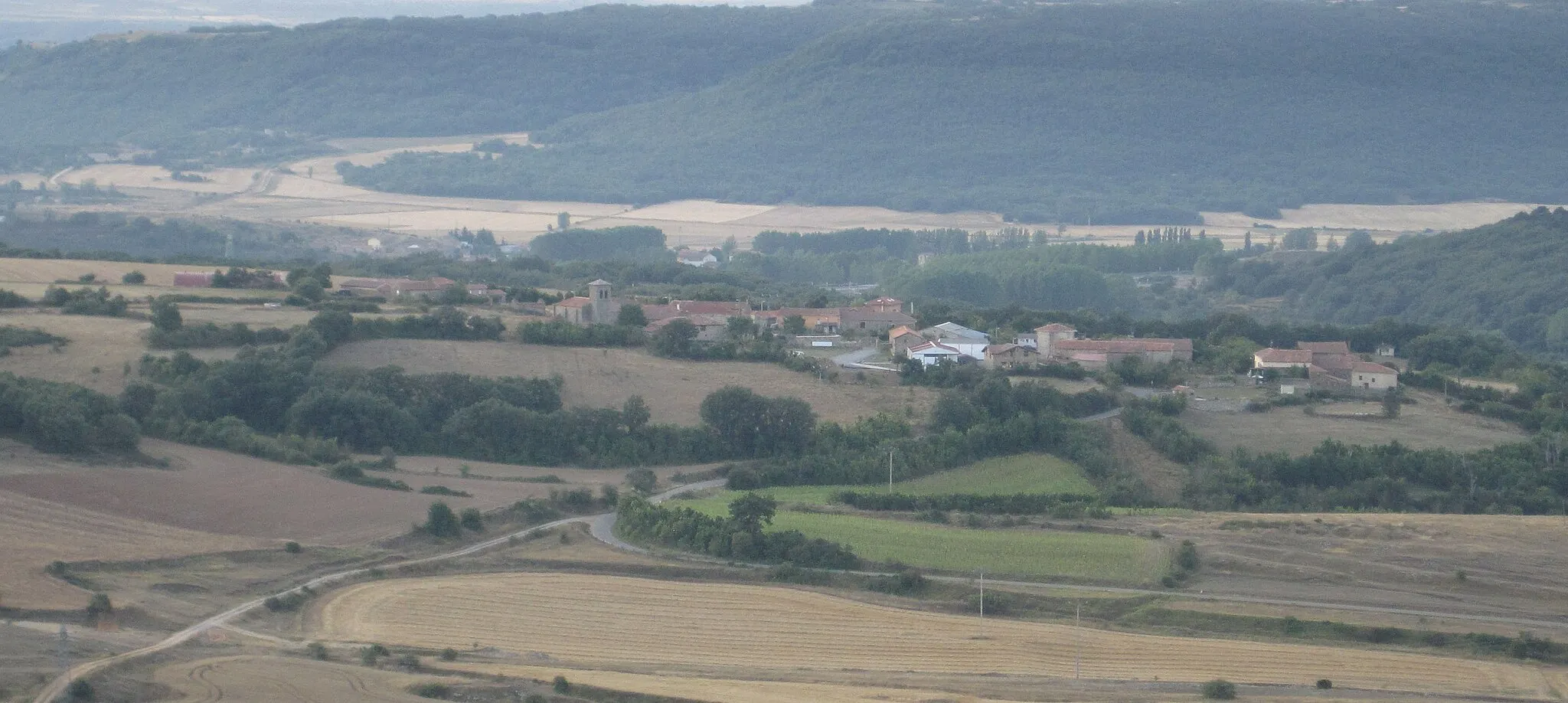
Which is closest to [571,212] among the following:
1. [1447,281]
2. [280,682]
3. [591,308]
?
[1447,281]

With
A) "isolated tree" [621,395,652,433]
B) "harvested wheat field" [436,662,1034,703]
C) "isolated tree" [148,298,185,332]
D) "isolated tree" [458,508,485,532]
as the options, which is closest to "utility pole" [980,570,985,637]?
"harvested wheat field" [436,662,1034,703]

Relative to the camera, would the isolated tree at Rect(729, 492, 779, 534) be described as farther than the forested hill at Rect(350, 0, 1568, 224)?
No

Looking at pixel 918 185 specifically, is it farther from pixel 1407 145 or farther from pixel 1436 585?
pixel 1436 585

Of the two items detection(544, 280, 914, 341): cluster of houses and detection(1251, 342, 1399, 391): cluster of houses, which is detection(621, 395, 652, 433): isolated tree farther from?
detection(1251, 342, 1399, 391): cluster of houses

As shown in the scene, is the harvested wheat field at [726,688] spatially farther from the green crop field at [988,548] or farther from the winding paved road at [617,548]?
the green crop field at [988,548]

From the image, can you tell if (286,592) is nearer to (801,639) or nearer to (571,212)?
(801,639)

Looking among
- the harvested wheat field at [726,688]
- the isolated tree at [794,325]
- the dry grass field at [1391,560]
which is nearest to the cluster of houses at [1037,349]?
the isolated tree at [794,325]
